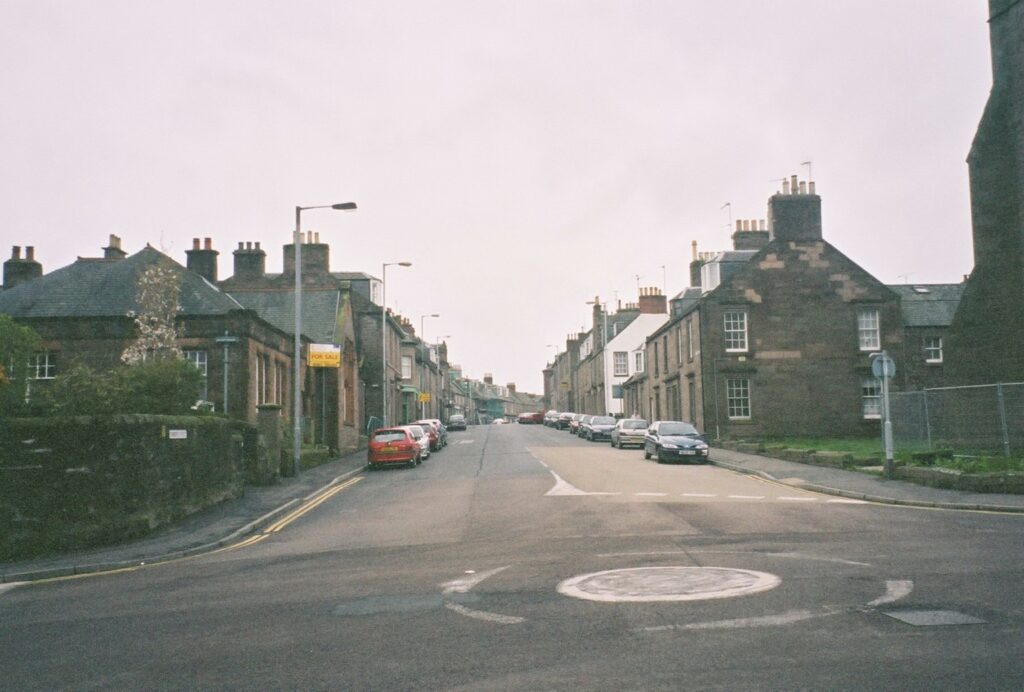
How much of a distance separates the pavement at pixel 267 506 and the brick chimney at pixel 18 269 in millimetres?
20695

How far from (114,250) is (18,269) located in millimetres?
5298

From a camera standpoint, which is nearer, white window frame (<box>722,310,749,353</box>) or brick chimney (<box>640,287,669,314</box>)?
white window frame (<box>722,310,749,353</box>)

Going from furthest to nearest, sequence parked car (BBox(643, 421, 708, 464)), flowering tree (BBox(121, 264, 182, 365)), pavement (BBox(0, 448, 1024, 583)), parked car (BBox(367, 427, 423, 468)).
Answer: parked car (BBox(367, 427, 423, 468)) → parked car (BBox(643, 421, 708, 464)) → flowering tree (BBox(121, 264, 182, 365)) → pavement (BBox(0, 448, 1024, 583))

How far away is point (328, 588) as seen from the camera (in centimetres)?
920

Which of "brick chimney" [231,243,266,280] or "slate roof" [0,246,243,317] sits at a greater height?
"brick chimney" [231,243,266,280]

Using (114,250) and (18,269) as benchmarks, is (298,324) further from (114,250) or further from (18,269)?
(18,269)

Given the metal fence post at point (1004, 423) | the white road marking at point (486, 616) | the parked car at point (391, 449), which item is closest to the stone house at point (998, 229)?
the metal fence post at point (1004, 423)

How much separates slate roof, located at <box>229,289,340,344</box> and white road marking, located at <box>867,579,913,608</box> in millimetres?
32993

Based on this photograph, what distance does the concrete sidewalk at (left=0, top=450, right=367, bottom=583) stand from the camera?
11883 mm

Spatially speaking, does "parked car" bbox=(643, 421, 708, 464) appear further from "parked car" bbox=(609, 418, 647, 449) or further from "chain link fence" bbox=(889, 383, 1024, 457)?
"parked car" bbox=(609, 418, 647, 449)

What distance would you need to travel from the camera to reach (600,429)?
50.8m

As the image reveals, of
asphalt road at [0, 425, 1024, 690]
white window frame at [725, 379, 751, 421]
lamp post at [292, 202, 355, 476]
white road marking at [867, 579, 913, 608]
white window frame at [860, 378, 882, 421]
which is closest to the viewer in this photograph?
asphalt road at [0, 425, 1024, 690]

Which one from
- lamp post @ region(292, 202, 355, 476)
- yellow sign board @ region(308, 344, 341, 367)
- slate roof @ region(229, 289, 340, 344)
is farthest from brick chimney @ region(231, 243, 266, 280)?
lamp post @ region(292, 202, 355, 476)

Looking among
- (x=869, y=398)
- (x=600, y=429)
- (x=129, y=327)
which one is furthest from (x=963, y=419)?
(x=600, y=429)
